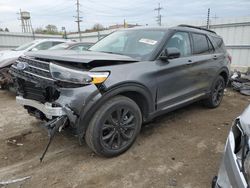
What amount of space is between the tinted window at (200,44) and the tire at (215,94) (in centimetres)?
78

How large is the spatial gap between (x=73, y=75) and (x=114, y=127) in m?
0.89

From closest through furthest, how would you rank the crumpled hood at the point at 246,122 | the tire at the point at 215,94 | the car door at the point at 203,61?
the crumpled hood at the point at 246,122
the car door at the point at 203,61
the tire at the point at 215,94

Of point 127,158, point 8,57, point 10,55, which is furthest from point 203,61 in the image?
point 10,55

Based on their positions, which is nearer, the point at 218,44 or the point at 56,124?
the point at 56,124

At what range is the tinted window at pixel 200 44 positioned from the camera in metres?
4.44

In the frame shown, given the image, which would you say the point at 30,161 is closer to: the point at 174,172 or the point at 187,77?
the point at 174,172

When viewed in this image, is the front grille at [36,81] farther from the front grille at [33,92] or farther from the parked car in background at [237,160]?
the parked car in background at [237,160]

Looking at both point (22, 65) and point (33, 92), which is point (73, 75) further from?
point (22, 65)

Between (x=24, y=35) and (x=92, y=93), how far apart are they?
14543mm

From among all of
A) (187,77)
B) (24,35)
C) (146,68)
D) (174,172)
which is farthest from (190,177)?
(24,35)

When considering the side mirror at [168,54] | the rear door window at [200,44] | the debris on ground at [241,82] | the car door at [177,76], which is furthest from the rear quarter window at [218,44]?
the debris on ground at [241,82]

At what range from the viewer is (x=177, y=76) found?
381 cm

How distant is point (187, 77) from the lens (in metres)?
4.06

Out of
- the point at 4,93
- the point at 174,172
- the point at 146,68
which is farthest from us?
the point at 4,93
